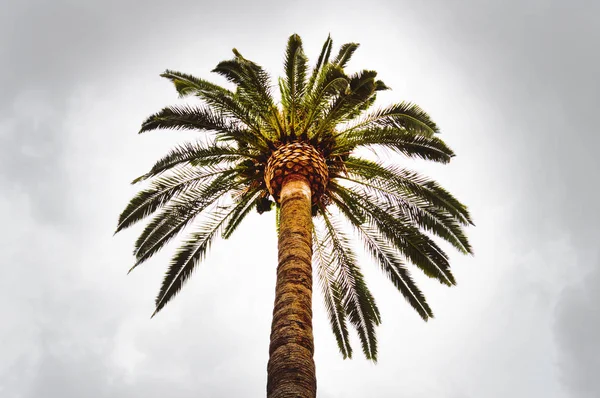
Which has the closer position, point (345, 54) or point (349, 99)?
point (349, 99)

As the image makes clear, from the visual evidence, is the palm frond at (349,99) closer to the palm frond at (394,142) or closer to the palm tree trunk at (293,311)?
the palm frond at (394,142)

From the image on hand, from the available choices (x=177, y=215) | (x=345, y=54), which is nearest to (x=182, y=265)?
(x=177, y=215)

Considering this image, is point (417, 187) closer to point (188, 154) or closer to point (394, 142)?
point (394, 142)

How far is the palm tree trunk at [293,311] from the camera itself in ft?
17.3

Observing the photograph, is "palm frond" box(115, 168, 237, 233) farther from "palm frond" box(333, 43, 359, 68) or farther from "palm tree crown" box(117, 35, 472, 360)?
"palm frond" box(333, 43, 359, 68)

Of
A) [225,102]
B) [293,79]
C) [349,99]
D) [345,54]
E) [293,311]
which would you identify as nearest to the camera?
[293,311]

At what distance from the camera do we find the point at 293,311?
20.2 feet

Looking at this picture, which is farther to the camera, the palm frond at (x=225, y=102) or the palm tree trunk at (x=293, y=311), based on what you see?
the palm frond at (x=225, y=102)

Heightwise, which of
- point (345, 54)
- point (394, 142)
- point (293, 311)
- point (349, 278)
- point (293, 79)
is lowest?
point (293, 311)

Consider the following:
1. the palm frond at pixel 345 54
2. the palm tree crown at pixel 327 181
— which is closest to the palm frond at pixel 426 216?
the palm tree crown at pixel 327 181

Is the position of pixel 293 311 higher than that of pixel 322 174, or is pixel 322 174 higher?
pixel 322 174

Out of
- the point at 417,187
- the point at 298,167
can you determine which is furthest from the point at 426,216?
the point at 298,167

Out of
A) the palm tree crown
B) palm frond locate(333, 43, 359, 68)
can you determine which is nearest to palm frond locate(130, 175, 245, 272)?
the palm tree crown

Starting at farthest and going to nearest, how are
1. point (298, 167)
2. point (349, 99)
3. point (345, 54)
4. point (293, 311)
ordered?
point (345, 54), point (349, 99), point (298, 167), point (293, 311)
